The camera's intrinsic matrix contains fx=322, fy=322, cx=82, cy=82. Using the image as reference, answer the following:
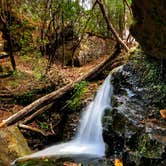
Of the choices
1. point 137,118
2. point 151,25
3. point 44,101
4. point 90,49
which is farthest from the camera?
point 90,49

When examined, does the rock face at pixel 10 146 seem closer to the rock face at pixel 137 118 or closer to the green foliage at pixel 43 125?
the green foliage at pixel 43 125

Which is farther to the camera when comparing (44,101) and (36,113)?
(44,101)

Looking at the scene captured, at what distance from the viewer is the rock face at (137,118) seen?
4.82 m

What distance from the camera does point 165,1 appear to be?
15.4 feet

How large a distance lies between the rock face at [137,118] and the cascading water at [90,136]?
342mm

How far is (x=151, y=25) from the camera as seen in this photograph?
5422 mm

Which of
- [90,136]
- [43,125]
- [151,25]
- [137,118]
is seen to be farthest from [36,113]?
[151,25]

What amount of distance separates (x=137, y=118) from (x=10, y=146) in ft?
8.08

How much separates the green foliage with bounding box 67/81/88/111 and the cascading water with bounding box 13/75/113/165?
0.37 m

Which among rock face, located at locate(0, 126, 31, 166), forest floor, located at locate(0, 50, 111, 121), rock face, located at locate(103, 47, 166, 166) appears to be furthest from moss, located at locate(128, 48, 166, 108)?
rock face, located at locate(0, 126, 31, 166)

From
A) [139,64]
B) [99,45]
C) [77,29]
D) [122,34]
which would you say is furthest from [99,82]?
[122,34]

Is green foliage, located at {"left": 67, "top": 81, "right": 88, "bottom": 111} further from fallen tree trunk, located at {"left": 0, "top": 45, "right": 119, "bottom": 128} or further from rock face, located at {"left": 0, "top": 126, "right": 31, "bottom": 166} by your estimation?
rock face, located at {"left": 0, "top": 126, "right": 31, "bottom": 166}

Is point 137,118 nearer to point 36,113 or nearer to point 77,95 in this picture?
point 77,95

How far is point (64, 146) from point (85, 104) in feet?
4.00
